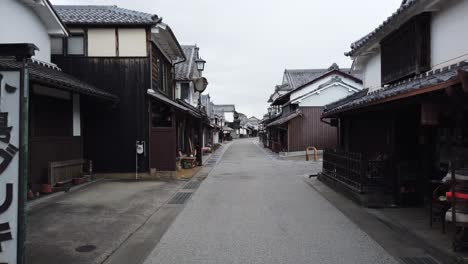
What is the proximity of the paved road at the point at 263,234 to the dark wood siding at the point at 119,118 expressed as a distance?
5.01m

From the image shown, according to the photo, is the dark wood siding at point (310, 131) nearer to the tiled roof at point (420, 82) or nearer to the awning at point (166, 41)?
the awning at point (166, 41)

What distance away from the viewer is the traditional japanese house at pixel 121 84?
16.3 metres

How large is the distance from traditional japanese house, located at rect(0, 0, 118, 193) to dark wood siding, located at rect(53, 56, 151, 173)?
1.15 ft

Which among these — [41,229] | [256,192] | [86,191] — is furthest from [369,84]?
[41,229]

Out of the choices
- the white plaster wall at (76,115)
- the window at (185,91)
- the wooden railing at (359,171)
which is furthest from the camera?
the window at (185,91)

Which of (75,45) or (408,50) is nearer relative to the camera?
(408,50)

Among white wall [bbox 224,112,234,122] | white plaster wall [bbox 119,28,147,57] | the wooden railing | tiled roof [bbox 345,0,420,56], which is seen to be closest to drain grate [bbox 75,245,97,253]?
the wooden railing

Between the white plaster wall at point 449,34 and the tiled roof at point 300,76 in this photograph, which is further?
the tiled roof at point 300,76

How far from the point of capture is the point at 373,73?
48.4ft

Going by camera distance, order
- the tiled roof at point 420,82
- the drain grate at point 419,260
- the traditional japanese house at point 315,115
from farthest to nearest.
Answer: the traditional japanese house at point 315,115, the tiled roof at point 420,82, the drain grate at point 419,260

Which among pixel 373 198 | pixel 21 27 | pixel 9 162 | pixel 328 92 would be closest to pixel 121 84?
pixel 21 27

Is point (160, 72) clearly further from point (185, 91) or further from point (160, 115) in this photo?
point (185, 91)

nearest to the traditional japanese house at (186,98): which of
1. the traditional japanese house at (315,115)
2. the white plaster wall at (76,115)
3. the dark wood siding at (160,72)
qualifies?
the dark wood siding at (160,72)

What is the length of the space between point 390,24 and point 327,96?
23.0 meters
